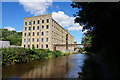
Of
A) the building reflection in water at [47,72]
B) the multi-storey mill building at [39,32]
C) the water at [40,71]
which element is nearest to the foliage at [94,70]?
the water at [40,71]

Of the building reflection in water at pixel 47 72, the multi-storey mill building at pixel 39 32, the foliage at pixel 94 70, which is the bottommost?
the building reflection in water at pixel 47 72

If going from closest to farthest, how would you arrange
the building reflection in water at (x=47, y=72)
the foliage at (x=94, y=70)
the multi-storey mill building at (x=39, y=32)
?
the foliage at (x=94, y=70) → the building reflection in water at (x=47, y=72) → the multi-storey mill building at (x=39, y=32)

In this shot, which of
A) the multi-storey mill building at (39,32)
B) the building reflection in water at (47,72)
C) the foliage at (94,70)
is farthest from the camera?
the multi-storey mill building at (39,32)

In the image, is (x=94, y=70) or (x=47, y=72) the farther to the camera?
(x=47, y=72)

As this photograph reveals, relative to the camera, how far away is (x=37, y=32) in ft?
128

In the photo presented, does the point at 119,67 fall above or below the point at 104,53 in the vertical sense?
below

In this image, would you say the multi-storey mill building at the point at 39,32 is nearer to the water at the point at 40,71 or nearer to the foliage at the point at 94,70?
the water at the point at 40,71

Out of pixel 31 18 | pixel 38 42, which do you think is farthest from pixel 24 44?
pixel 31 18

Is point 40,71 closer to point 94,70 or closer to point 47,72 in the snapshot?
point 47,72

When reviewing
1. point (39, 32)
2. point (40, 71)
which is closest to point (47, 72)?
point (40, 71)

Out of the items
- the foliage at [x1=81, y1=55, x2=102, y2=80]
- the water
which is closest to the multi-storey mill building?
the water

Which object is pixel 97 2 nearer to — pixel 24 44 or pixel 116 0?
pixel 116 0

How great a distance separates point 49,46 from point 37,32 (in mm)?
9620

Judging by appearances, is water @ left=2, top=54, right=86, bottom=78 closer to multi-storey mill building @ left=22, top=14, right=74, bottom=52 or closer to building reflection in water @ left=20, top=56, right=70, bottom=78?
building reflection in water @ left=20, top=56, right=70, bottom=78
